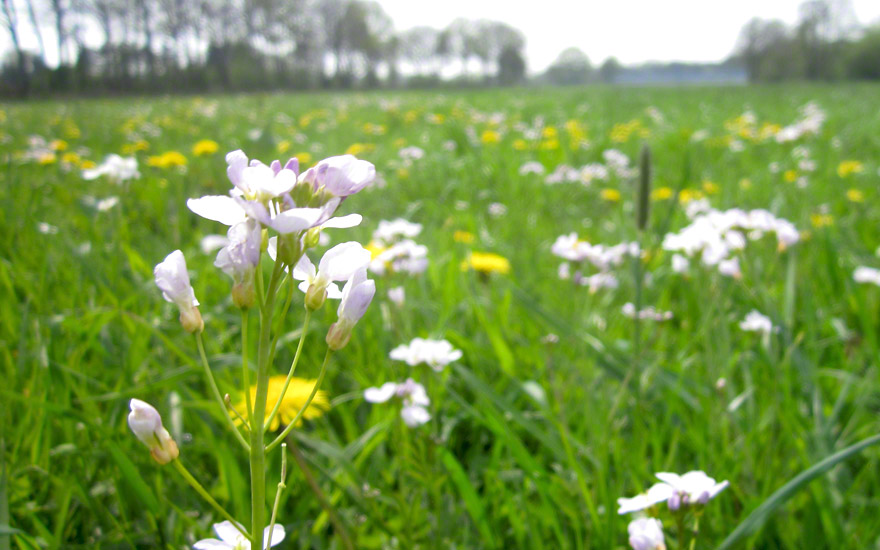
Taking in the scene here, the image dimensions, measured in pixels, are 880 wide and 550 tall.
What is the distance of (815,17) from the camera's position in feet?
152

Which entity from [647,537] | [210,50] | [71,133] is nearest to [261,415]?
[647,537]

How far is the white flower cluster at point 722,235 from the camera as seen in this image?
125 cm

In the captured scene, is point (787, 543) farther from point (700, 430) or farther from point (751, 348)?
point (751, 348)

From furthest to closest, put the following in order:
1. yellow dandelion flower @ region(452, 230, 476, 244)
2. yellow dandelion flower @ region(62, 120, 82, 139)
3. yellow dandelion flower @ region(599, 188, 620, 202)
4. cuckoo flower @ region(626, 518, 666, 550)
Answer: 1. yellow dandelion flower @ region(62, 120, 82, 139)
2. yellow dandelion flower @ region(599, 188, 620, 202)
3. yellow dandelion flower @ region(452, 230, 476, 244)
4. cuckoo flower @ region(626, 518, 666, 550)

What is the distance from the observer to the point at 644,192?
124cm

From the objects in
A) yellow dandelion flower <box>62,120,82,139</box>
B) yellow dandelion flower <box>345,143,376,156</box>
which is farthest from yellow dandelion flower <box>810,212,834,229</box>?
yellow dandelion flower <box>62,120,82,139</box>

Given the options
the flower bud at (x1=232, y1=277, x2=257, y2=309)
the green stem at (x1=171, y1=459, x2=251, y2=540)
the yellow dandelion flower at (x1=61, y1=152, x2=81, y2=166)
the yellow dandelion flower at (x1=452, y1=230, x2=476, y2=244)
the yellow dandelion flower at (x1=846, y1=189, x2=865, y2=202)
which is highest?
the yellow dandelion flower at (x1=61, y1=152, x2=81, y2=166)

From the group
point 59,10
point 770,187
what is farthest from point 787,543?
point 59,10

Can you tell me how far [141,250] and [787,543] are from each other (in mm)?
2152

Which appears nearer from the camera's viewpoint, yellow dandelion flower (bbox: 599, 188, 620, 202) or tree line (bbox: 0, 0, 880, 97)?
yellow dandelion flower (bbox: 599, 188, 620, 202)

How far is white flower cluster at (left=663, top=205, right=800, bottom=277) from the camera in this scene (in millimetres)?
1246

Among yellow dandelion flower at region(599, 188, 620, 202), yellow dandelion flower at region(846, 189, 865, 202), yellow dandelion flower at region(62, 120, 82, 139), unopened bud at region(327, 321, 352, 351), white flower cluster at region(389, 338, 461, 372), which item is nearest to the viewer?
unopened bud at region(327, 321, 352, 351)

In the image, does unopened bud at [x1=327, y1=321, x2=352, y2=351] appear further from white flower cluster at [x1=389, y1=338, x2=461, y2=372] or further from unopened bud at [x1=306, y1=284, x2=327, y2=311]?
white flower cluster at [x1=389, y1=338, x2=461, y2=372]

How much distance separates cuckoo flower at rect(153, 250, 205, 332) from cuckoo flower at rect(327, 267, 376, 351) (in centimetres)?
11
